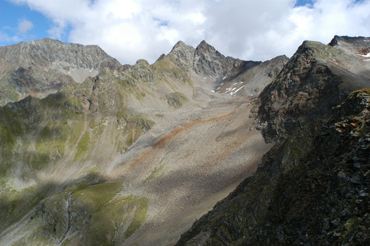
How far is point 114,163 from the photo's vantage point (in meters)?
90.5

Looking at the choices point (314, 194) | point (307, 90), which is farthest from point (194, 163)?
point (314, 194)

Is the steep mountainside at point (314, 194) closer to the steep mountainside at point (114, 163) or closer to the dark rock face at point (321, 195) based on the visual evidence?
the dark rock face at point (321, 195)

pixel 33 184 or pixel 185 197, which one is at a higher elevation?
pixel 33 184

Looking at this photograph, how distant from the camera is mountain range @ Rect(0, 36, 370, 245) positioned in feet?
34.4

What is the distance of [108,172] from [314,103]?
7644 cm

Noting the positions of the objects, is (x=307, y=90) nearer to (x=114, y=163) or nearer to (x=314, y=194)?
(x=314, y=194)

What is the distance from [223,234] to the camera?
53.5 feet

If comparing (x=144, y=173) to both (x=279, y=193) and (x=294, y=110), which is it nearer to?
(x=294, y=110)

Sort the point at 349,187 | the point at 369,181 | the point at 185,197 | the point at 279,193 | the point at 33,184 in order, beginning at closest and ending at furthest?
the point at 369,181, the point at 349,187, the point at 279,193, the point at 185,197, the point at 33,184

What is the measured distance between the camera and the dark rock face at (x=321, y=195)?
8.20m

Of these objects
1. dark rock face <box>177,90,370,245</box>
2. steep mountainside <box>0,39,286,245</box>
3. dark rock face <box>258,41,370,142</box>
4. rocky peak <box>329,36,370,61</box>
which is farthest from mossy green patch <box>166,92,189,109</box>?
dark rock face <box>177,90,370,245</box>

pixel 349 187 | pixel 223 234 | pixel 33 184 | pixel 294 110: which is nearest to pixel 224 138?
pixel 294 110

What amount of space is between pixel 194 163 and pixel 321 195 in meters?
48.6

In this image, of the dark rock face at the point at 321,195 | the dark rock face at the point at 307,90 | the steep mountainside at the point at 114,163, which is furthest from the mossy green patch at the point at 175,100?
the dark rock face at the point at 321,195
